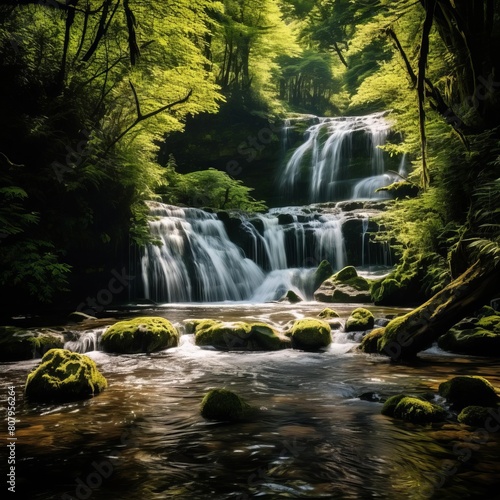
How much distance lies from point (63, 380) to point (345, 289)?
460 inches

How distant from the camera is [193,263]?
17625mm

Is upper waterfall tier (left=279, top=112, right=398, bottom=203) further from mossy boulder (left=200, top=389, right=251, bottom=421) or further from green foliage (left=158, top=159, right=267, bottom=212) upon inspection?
mossy boulder (left=200, top=389, right=251, bottom=421)

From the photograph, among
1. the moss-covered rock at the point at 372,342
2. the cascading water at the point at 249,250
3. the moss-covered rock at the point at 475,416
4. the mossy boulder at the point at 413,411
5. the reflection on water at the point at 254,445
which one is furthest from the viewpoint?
the cascading water at the point at 249,250

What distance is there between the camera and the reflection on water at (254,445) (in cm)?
331

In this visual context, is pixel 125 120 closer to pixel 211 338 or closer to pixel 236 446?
pixel 211 338

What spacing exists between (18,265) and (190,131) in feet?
65.5

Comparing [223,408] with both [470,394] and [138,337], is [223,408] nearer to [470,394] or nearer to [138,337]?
[470,394]

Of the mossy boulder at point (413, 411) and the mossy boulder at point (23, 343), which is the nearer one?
the mossy boulder at point (413, 411)

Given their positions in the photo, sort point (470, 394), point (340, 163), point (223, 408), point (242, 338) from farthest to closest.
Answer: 1. point (340, 163)
2. point (242, 338)
3. point (470, 394)
4. point (223, 408)

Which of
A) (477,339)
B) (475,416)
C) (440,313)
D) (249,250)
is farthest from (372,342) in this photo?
(249,250)

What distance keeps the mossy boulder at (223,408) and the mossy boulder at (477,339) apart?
16.8ft

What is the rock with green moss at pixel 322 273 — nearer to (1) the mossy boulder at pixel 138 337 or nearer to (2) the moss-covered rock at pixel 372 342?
(2) the moss-covered rock at pixel 372 342

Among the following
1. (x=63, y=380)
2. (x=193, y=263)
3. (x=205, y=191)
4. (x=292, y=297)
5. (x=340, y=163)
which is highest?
(x=340, y=163)

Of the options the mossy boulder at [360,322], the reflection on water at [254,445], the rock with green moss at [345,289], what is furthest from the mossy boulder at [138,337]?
the rock with green moss at [345,289]
